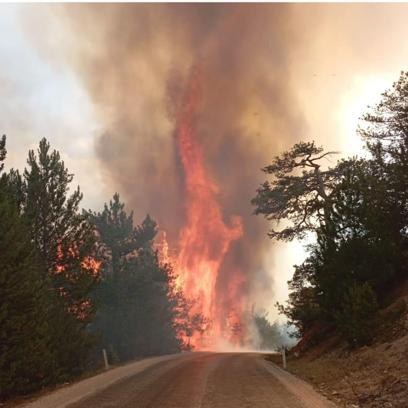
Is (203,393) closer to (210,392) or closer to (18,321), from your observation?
(210,392)

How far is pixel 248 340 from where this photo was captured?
112 m

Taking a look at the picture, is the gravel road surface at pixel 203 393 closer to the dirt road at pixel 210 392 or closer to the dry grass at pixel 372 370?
the dirt road at pixel 210 392

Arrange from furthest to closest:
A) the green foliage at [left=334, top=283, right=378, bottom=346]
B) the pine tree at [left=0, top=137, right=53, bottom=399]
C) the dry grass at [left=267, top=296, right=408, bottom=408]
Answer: the green foliage at [left=334, top=283, right=378, bottom=346], the pine tree at [left=0, top=137, right=53, bottom=399], the dry grass at [left=267, top=296, right=408, bottom=408]

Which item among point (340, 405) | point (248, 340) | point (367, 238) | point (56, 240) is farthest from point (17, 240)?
point (248, 340)

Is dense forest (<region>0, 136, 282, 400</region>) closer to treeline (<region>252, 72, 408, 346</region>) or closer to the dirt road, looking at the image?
the dirt road

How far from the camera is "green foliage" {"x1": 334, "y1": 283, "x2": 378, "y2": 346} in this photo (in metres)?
17.1

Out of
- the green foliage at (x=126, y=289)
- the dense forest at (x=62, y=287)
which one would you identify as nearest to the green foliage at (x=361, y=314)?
the dense forest at (x=62, y=287)

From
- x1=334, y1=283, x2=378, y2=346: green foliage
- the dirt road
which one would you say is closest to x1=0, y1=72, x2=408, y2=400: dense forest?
x1=334, y1=283, x2=378, y2=346: green foliage

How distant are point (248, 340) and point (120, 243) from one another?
75880mm

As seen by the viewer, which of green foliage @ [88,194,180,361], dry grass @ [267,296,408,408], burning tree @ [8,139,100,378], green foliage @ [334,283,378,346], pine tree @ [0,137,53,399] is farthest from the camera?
green foliage @ [88,194,180,361]

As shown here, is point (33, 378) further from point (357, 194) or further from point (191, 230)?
point (191, 230)

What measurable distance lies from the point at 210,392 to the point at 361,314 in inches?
301

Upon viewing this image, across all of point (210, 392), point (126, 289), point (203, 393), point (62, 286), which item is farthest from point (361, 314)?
point (126, 289)

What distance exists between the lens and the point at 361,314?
17.2m
